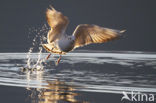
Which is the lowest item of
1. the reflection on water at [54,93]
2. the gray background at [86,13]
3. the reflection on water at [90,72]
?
the reflection on water at [54,93]

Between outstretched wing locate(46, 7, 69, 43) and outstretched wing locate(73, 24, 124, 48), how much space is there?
1.19 ft

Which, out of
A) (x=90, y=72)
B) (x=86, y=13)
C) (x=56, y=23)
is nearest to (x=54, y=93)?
(x=56, y=23)

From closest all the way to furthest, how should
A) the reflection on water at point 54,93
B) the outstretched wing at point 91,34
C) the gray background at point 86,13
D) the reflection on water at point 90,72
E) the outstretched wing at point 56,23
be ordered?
the reflection on water at point 54,93 → the reflection on water at point 90,72 → the outstretched wing at point 56,23 → the outstretched wing at point 91,34 → the gray background at point 86,13

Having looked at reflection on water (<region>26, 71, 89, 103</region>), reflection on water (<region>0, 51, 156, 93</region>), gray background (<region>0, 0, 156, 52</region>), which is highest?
gray background (<region>0, 0, 156, 52</region>)

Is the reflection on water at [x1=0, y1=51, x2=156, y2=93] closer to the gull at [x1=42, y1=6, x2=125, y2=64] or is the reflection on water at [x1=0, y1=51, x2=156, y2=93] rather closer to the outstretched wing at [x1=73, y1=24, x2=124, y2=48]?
the gull at [x1=42, y1=6, x2=125, y2=64]

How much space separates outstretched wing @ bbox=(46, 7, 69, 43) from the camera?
39.0ft

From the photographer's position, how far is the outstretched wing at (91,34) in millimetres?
12125

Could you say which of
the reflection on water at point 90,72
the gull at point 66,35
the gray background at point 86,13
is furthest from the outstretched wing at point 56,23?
the gray background at point 86,13

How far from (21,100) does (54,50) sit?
113 inches

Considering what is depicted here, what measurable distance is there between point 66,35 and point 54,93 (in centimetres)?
225

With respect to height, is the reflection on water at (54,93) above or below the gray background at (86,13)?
below

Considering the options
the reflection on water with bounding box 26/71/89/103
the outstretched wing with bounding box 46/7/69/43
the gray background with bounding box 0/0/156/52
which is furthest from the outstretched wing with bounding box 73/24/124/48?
the gray background with bounding box 0/0/156/52

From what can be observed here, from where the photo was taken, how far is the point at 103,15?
44.2 meters

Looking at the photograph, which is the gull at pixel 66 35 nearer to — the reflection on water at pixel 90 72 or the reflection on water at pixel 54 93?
the reflection on water at pixel 90 72
